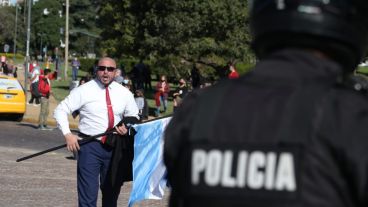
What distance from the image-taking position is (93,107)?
27.5 ft

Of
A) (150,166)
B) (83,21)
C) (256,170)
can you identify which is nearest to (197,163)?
(256,170)

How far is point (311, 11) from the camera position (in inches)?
91.7

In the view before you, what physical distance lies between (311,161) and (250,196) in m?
0.18

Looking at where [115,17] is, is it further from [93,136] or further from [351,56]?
[351,56]

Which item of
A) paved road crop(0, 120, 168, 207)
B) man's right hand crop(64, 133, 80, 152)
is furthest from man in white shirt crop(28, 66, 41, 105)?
man's right hand crop(64, 133, 80, 152)

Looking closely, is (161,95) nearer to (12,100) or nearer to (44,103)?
(12,100)

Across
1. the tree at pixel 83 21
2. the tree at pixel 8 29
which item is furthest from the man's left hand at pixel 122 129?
the tree at pixel 83 21

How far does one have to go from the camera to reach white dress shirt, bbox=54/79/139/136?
8375mm

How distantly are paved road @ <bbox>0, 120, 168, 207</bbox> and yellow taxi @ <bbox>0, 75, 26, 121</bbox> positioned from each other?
5057mm

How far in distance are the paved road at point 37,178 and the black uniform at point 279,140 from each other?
8.14 metres

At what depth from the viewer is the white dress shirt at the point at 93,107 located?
8.38 metres

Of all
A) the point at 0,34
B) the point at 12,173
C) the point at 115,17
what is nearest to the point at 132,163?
the point at 12,173

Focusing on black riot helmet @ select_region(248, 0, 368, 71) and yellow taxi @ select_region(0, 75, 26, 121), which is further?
yellow taxi @ select_region(0, 75, 26, 121)

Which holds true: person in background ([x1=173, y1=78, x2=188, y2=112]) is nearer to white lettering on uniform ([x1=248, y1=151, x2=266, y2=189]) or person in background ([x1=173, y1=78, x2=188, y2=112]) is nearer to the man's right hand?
the man's right hand
